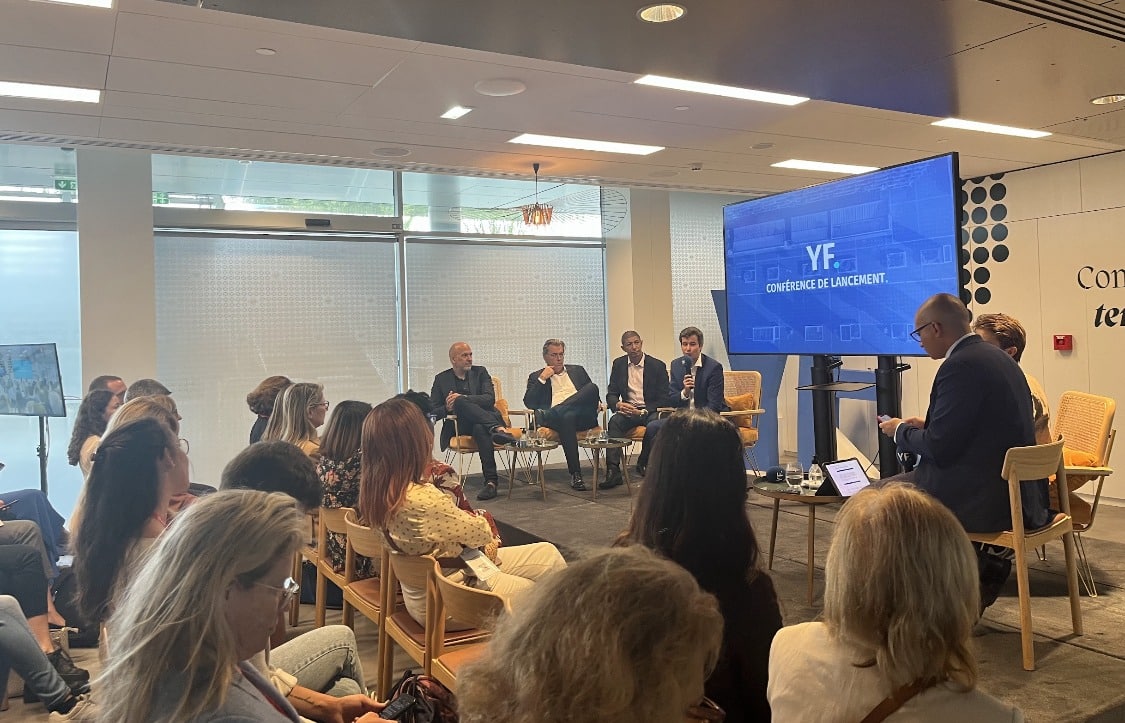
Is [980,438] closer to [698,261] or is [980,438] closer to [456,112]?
[456,112]

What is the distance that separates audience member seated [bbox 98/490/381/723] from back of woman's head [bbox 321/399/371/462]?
230cm

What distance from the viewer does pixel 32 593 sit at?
347cm

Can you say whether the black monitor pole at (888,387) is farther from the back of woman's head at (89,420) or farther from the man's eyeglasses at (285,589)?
the back of woman's head at (89,420)

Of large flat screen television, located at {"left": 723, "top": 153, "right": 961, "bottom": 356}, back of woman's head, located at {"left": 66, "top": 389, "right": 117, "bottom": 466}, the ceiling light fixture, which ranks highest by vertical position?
the ceiling light fixture

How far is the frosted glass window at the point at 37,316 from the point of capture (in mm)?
6711

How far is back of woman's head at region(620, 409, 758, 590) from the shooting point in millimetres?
2023

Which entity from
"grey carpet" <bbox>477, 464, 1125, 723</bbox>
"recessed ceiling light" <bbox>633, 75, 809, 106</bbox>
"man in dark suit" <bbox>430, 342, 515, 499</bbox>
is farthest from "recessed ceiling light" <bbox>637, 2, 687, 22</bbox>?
"man in dark suit" <bbox>430, 342, 515, 499</bbox>

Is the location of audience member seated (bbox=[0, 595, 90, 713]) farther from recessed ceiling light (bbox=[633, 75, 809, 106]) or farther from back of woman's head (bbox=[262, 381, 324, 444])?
recessed ceiling light (bbox=[633, 75, 809, 106])

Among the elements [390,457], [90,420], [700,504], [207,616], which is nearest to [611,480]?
[90,420]

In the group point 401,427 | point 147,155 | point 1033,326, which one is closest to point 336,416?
point 401,427

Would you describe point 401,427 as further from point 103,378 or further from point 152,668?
point 103,378

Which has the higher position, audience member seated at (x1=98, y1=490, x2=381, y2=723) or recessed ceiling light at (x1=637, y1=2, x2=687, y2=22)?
recessed ceiling light at (x1=637, y1=2, x2=687, y2=22)

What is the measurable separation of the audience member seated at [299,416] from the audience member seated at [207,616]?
2.80 meters

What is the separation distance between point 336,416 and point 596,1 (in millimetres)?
2060
